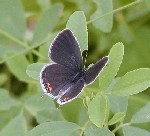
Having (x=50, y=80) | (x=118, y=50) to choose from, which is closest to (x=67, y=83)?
(x=50, y=80)

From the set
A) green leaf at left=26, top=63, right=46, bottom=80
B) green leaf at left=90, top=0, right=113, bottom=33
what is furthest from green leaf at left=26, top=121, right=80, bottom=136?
green leaf at left=90, top=0, right=113, bottom=33

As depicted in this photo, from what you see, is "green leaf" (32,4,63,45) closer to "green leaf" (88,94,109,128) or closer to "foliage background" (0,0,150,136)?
"foliage background" (0,0,150,136)

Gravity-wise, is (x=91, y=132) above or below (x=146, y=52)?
above

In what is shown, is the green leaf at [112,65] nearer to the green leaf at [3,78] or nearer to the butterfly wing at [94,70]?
the butterfly wing at [94,70]

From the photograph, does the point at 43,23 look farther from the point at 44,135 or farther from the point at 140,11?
the point at 44,135

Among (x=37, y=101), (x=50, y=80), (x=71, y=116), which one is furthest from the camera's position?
(x=71, y=116)
